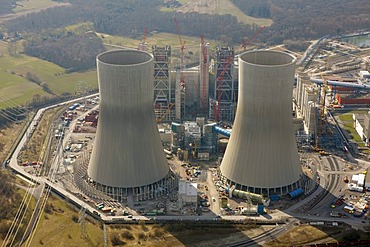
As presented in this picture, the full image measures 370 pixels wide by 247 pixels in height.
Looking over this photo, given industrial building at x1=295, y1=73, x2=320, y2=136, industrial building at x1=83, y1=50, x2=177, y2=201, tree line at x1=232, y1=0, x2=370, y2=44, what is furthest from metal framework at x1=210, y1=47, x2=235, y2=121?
tree line at x1=232, y1=0, x2=370, y2=44

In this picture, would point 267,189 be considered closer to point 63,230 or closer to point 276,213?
point 276,213

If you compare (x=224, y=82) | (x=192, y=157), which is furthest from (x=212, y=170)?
(x=224, y=82)

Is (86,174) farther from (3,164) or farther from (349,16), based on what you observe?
(349,16)

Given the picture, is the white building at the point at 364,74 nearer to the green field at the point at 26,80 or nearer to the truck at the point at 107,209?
the green field at the point at 26,80

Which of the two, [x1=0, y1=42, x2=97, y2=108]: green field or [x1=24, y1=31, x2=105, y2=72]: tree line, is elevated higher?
[x1=24, y1=31, x2=105, y2=72]: tree line

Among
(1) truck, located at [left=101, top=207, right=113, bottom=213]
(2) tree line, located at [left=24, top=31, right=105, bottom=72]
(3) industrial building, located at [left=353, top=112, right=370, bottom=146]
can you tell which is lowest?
(1) truck, located at [left=101, top=207, right=113, bottom=213]

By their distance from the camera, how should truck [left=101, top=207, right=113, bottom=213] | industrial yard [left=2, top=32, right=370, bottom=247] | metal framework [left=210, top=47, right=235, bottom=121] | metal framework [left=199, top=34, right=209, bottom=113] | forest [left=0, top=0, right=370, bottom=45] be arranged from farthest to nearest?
forest [left=0, top=0, right=370, bottom=45], metal framework [left=199, top=34, right=209, bottom=113], metal framework [left=210, top=47, right=235, bottom=121], truck [left=101, top=207, right=113, bottom=213], industrial yard [left=2, top=32, right=370, bottom=247]

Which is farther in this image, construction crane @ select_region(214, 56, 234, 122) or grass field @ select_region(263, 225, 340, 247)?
construction crane @ select_region(214, 56, 234, 122)

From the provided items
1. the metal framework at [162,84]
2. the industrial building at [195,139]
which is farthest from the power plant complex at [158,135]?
the metal framework at [162,84]

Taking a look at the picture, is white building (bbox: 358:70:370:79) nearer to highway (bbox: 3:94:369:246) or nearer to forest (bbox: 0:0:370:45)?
forest (bbox: 0:0:370:45)
